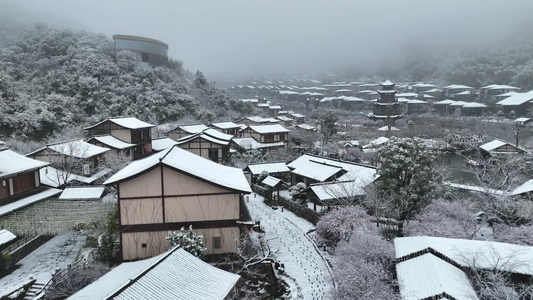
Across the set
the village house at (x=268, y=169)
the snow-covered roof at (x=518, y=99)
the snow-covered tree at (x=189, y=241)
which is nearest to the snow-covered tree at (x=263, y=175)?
the village house at (x=268, y=169)

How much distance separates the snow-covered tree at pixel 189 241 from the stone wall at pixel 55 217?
5.25m

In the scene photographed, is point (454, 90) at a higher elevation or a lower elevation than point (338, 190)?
higher

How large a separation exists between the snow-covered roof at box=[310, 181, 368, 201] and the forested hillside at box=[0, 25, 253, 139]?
97.8 feet

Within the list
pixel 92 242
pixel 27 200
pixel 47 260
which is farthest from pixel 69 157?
pixel 92 242

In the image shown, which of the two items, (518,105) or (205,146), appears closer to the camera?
(205,146)

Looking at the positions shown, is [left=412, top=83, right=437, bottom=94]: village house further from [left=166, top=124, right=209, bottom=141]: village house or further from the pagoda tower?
[left=166, top=124, right=209, bottom=141]: village house

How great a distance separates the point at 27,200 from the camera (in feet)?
63.8

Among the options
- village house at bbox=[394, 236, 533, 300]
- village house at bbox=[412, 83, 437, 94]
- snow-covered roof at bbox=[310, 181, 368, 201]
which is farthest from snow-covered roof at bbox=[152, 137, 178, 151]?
village house at bbox=[412, 83, 437, 94]

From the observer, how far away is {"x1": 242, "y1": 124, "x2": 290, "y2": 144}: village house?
153 ft

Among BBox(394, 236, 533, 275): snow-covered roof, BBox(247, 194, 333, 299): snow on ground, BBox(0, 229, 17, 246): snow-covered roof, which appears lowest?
BBox(247, 194, 333, 299): snow on ground

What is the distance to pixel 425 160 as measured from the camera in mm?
19375

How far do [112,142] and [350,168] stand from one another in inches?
849

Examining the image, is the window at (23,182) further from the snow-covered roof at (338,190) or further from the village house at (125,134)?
the snow-covered roof at (338,190)

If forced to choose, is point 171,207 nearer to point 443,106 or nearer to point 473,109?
point 473,109
